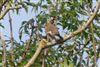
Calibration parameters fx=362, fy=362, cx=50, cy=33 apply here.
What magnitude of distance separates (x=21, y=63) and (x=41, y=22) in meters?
0.80

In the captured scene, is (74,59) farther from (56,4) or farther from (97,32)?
(56,4)

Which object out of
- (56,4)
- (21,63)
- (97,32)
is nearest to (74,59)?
(97,32)

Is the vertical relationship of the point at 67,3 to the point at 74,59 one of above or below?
above

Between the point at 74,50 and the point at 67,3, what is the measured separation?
1.83ft

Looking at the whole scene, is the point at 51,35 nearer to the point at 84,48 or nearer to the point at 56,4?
the point at 56,4

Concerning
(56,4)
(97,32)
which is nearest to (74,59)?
(97,32)

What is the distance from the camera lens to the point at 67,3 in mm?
4156

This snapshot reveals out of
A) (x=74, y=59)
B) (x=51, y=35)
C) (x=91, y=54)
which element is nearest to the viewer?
(x=51, y=35)

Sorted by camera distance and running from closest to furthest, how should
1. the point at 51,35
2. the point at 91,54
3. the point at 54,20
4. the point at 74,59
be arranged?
1. the point at 51,35
2. the point at 54,20
3. the point at 74,59
4. the point at 91,54

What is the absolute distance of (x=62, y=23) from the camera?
4199mm

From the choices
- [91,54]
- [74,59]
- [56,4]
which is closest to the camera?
[56,4]

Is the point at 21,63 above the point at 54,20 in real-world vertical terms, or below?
below

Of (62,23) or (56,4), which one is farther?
(62,23)

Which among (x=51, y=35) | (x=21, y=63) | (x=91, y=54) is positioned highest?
(x=51, y=35)
